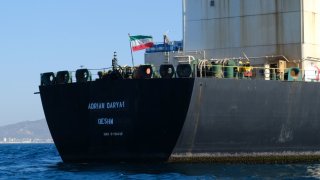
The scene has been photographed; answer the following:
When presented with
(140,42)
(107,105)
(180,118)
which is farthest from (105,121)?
(140,42)

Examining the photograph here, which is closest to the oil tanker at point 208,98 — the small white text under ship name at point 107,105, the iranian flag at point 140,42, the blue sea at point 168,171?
the small white text under ship name at point 107,105

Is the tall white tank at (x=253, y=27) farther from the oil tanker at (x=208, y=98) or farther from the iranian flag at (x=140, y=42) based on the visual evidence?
the iranian flag at (x=140, y=42)

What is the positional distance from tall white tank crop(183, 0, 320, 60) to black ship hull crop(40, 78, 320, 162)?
2444 millimetres

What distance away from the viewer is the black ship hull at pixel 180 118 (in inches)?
1302

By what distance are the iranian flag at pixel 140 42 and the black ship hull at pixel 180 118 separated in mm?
3575

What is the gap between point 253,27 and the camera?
38906 millimetres

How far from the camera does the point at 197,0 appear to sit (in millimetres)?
40219

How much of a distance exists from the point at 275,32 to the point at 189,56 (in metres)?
3.83

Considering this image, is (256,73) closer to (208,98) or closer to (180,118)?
(208,98)

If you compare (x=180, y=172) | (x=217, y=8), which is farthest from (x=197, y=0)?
(x=180, y=172)

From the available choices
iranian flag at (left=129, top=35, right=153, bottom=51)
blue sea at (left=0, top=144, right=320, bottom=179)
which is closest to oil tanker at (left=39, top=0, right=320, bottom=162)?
blue sea at (left=0, top=144, right=320, bottom=179)

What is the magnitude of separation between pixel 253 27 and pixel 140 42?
5100mm

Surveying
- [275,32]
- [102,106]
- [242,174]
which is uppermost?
[275,32]

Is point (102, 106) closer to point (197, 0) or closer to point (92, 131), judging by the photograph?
point (92, 131)
